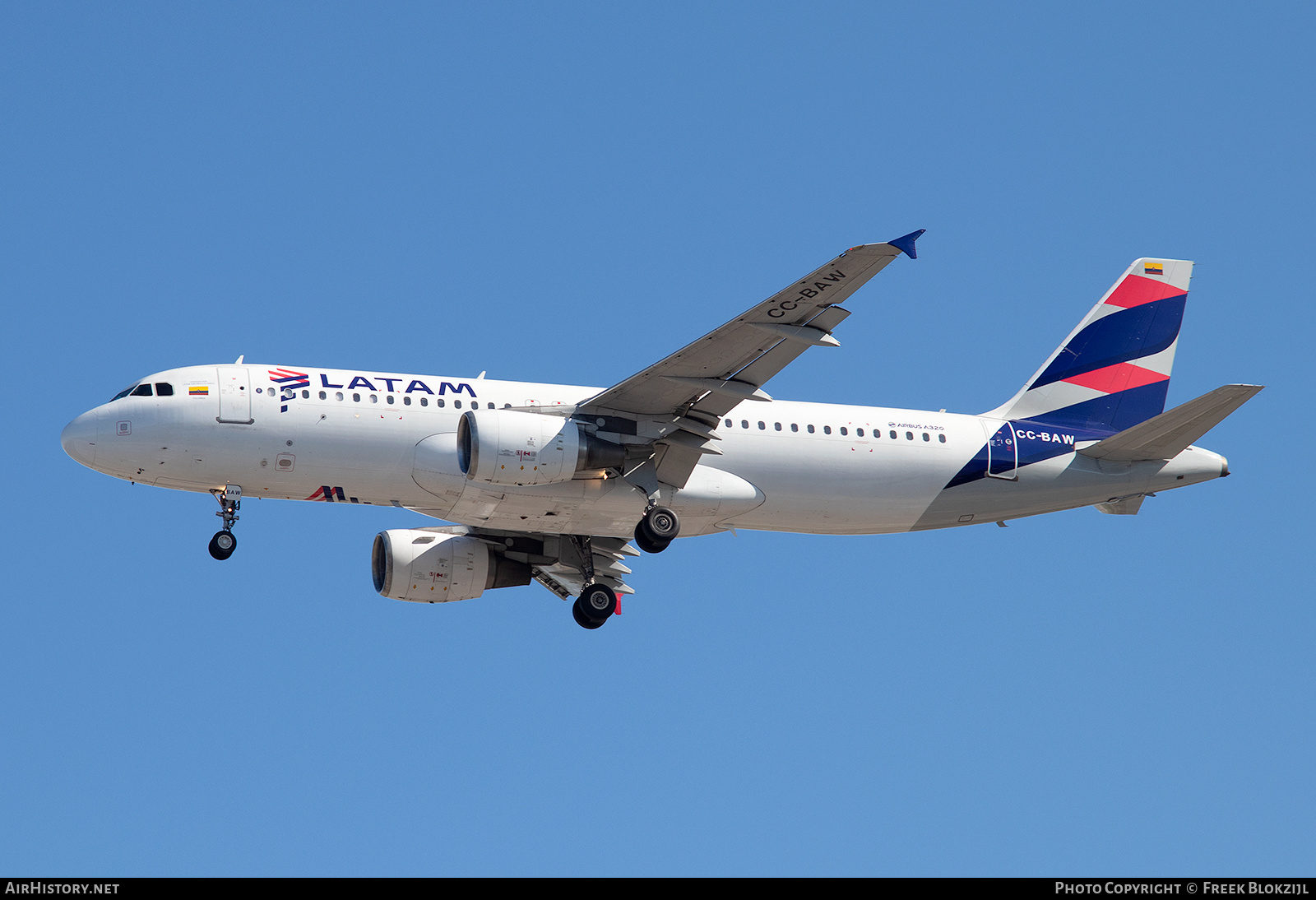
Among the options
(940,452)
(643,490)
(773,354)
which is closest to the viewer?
(773,354)

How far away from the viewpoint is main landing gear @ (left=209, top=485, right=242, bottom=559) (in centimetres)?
3145

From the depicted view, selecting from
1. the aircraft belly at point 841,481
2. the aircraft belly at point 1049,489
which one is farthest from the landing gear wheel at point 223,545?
the aircraft belly at point 1049,489

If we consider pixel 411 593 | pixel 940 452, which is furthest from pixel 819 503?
pixel 411 593

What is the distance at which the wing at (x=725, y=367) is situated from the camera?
91.1 feet

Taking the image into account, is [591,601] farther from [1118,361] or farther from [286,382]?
[1118,361]

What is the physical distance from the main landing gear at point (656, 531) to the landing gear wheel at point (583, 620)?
3938 millimetres

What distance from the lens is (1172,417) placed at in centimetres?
3359

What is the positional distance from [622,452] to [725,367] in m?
2.88

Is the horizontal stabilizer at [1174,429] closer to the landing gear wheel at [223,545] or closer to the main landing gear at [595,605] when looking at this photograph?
the main landing gear at [595,605]

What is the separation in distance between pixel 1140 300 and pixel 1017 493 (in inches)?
298

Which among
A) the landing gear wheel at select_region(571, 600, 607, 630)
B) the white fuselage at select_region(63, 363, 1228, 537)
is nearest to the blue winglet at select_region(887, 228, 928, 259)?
the white fuselage at select_region(63, 363, 1228, 537)

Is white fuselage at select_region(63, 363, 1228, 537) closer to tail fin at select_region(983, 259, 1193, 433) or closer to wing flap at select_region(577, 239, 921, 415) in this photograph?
tail fin at select_region(983, 259, 1193, 433)
